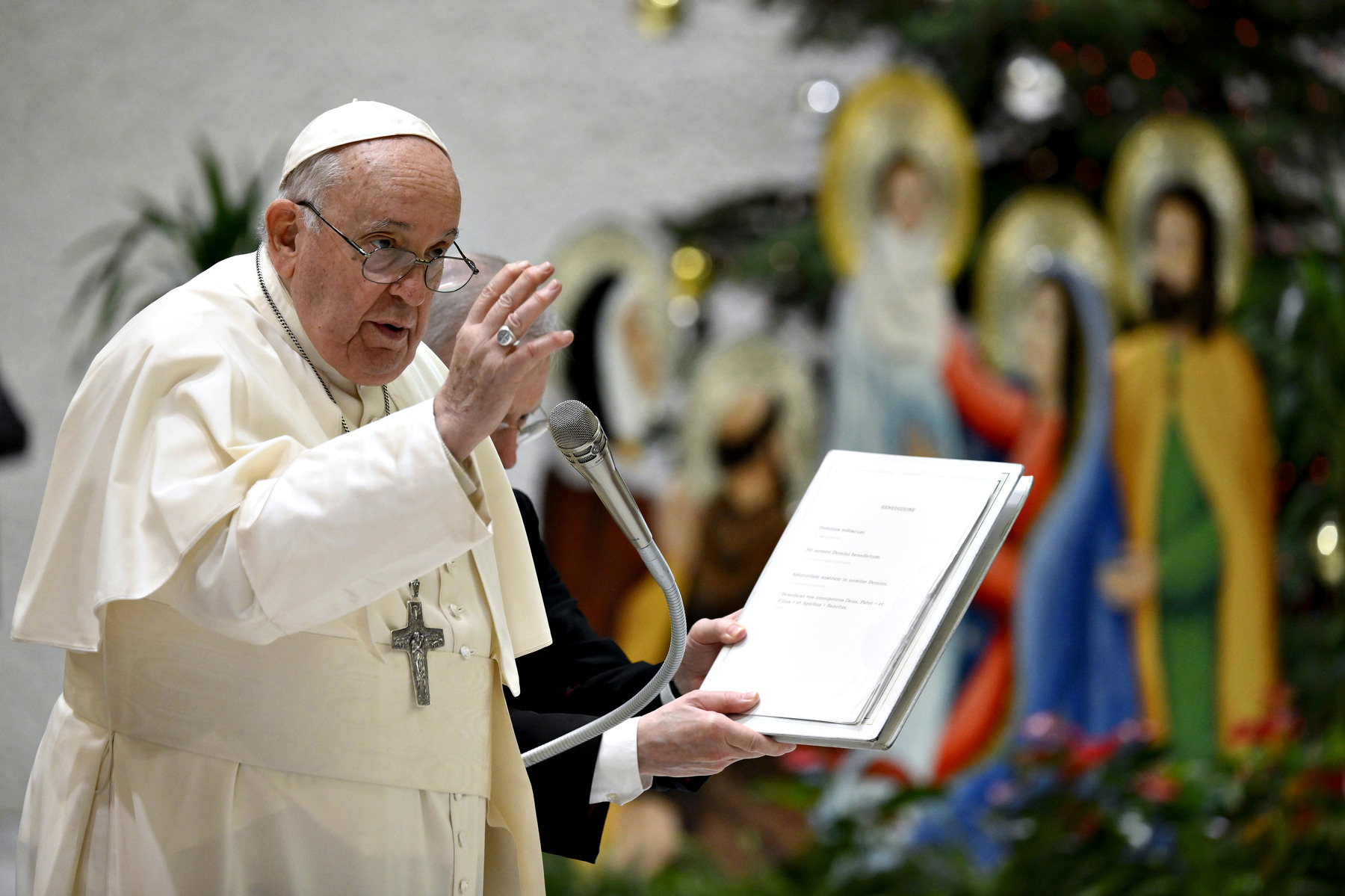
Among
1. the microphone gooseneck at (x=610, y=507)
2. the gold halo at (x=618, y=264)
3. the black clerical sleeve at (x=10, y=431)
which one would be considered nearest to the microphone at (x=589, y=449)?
the microphone gooseneck at (x=610, y=507)

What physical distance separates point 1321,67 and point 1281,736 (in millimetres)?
2869

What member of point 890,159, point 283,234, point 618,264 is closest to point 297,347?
point 283,234

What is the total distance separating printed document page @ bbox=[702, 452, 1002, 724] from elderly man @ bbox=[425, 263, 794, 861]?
63 millimetres

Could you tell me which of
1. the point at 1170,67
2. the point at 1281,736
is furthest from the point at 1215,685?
the point at 1170,67

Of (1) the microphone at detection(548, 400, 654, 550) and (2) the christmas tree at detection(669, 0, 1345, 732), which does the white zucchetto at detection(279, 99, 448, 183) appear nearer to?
(1) the microphone at detection(548, 400, 654, 550)

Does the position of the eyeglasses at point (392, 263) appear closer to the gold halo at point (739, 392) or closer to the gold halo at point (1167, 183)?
the gold halo at point (739, 392)

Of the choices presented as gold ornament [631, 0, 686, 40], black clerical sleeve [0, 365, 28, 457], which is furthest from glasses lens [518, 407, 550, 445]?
gold ornament [631, 0, 686, 40]

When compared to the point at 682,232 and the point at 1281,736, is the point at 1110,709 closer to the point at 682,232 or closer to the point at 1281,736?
the point at 1281,736

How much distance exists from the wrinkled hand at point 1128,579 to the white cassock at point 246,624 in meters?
4.00

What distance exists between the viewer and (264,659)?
1.67 meters

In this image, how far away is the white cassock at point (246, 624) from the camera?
1439 mm

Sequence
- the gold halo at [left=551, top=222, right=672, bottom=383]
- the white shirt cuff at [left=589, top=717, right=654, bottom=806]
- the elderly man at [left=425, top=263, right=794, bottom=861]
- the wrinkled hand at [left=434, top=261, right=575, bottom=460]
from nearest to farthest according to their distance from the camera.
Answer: the wrinkled hand at [left=434, top=261, right=575, bottom=460] → the elderly man at [left=425, top=263, right=794, bottom=861] → the white shirt cuff at [left=589, top=717, right=654, bottom=806] → the gold halo at [left=551, top=222, right=672, bottom=383]

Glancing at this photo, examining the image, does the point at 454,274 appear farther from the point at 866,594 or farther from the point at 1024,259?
the point at 1024,259

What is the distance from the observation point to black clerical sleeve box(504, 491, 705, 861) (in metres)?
2.20
